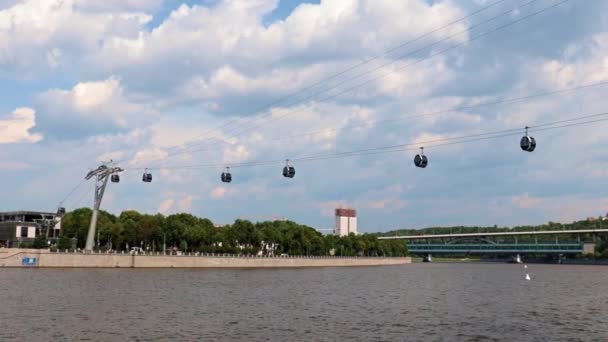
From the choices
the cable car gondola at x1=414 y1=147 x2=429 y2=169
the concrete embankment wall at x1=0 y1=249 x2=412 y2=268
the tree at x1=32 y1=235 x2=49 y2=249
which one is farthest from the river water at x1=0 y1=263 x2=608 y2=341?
the tree at x1=32 y1=235 x2=49 y2=249

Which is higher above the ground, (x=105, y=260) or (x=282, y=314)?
(x=105, y=260)

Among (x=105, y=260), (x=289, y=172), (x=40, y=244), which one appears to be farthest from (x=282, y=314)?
(x=40, y=244)

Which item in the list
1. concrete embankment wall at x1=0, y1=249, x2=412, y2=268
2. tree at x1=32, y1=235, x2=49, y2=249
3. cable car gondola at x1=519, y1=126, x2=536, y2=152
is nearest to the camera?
cable car gondola at x1=519, y1=126, x2=536, y2=152

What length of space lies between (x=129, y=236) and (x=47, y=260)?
45.6m

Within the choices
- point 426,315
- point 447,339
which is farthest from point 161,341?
point 426,315

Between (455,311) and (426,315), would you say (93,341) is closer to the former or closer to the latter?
(426,315)

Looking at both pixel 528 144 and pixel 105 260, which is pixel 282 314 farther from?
pixel 105 260

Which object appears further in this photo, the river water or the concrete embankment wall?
the concrete embankment wall

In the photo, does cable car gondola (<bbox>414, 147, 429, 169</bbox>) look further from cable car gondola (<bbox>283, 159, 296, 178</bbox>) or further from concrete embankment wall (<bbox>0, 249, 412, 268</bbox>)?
concrete embankment wall (<bbox>0, 249, 412, 268</bbox>)

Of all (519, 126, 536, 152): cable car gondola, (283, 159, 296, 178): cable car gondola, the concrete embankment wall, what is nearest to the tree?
the concrete embankment wall

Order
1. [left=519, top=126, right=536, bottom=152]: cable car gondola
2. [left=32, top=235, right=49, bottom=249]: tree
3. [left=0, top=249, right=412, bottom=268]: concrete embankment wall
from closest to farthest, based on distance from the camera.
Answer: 1. [left=519, top=126, right=536, bottom=152]: cable car gondola
2. [left=0, top=249, right=412, bottom=268]: concrete embankment wall
3. [left=32, top=235, right=49, bottom=249]: tree

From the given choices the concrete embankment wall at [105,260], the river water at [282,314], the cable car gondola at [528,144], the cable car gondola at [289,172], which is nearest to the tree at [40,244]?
the concrete embankment wall at [105,260]

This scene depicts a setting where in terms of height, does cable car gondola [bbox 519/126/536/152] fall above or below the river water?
above

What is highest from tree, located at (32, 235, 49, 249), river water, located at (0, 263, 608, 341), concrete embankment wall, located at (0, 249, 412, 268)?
tree, located at (32, 235, 49, 249)
